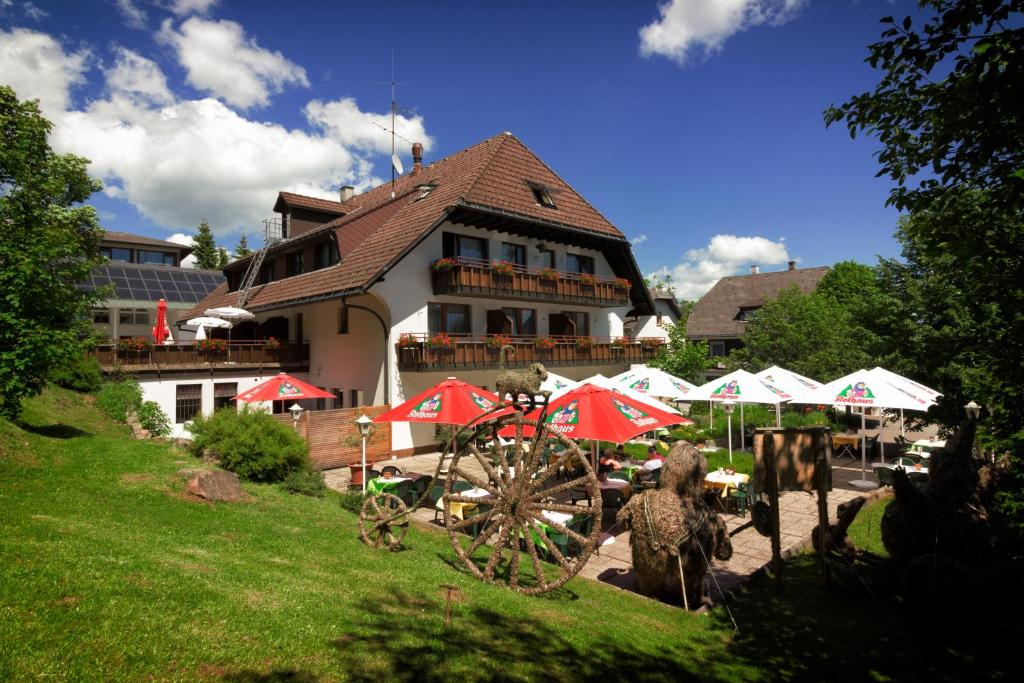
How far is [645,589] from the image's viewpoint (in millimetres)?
7820

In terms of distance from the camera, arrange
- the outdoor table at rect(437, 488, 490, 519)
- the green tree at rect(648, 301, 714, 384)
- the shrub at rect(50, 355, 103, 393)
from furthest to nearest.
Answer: the green tree at rect(648, 301, 714, 384) → the shrub at rect(50, 355, 103, 393) → the outdoor table at rect(437, 488, 490, 519)

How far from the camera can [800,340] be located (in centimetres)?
3086

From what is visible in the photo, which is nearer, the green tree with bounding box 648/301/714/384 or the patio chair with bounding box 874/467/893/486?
the patio chair with bounding box 874/467/893/486

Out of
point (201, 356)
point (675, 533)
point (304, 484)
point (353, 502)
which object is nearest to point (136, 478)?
point (304, 484)

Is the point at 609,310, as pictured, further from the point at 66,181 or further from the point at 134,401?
the point at 66,181

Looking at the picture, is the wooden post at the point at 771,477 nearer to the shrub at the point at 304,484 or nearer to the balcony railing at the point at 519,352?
the shrub at the point at 304,484

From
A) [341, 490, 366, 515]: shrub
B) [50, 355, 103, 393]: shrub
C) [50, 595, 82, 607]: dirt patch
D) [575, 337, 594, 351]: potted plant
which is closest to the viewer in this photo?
[50, 595, 82, 607]: dirt patch

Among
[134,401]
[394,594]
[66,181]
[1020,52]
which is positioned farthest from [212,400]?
[1020,52]

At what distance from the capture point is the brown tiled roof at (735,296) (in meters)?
49.9

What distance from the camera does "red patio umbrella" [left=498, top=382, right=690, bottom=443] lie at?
1075 cm

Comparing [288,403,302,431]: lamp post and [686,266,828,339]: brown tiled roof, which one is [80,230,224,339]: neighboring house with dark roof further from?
[686,266,828,339]: brown tiled roof

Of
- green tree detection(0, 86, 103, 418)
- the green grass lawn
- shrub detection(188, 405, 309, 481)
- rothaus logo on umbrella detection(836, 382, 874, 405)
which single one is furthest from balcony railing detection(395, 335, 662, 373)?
rothaus logo on umbrella detection(836, 382, 874, 405)

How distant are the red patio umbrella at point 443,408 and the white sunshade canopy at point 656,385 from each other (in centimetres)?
Answer: 614

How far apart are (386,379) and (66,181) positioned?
16982mm
